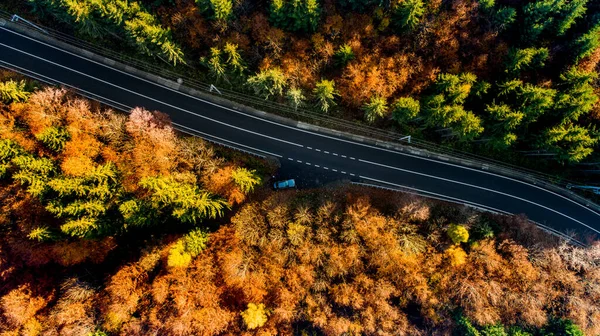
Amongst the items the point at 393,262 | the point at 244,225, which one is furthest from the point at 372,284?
the point at 244,225

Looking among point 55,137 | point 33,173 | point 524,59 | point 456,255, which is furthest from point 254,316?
point 524,59

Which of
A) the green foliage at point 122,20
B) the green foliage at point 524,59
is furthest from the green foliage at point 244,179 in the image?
the green foliage at point 524,59

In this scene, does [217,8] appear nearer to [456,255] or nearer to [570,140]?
[456,255]

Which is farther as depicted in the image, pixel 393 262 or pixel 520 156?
pixel 520 156

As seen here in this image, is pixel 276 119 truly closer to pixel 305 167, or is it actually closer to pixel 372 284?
pixel 305 167

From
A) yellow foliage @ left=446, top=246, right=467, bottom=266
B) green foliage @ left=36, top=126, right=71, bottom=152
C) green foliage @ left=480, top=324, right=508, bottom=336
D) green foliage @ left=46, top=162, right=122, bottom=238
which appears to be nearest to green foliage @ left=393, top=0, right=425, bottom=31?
yellow foliage @ left=446, top=246, right=467, bottom=266

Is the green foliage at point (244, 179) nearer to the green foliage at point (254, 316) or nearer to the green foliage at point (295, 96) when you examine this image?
the green foliage at point (295, 96)
